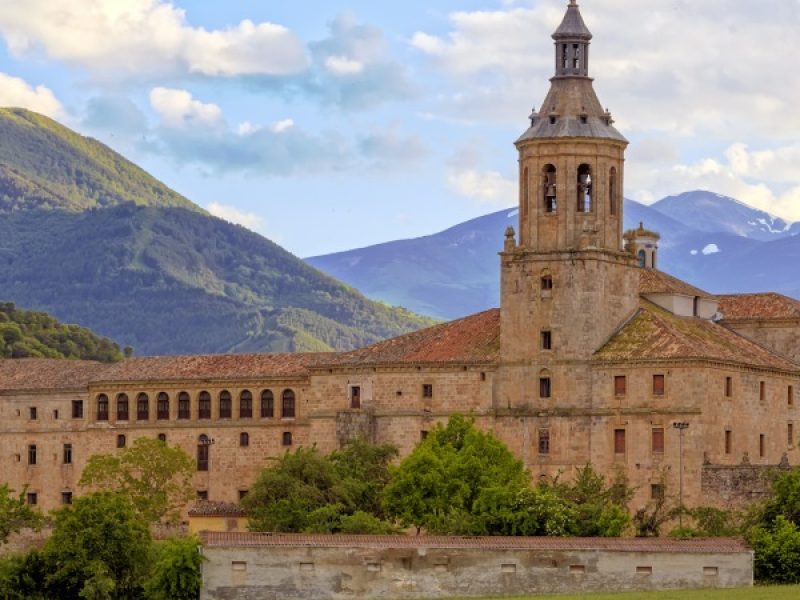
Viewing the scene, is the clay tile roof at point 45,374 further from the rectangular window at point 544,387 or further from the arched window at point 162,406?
the rectangular window at point 544,387

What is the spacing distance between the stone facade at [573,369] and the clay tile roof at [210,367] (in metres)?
0.34

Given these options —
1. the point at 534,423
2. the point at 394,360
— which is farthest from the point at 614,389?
the point at 394,360

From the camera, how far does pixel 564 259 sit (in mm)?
111000

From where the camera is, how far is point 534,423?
4370 inches

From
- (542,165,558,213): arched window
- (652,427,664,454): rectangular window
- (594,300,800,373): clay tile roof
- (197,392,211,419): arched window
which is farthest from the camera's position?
(197,392,211,419): arched window

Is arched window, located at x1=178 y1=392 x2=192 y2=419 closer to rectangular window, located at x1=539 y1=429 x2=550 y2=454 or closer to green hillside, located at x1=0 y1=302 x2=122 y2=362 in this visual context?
rectangular window, located at x1=539 y1=429 x2=550 y2=454

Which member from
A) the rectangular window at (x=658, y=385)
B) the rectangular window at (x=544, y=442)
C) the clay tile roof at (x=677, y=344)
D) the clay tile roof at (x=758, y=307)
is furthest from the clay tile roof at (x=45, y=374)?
the rectangular window at (x=658, y=385)

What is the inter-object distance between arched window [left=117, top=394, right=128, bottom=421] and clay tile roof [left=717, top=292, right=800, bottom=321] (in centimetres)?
2831

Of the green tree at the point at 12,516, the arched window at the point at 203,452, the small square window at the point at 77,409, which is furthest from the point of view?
the small square window at the point at 77,409

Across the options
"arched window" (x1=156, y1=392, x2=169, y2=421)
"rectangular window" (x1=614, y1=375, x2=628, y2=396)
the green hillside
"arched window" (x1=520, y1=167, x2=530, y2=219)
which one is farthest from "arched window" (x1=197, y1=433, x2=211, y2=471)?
the green hillside

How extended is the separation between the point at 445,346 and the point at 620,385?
365 inches

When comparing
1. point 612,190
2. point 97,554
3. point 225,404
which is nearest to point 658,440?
point 612,190

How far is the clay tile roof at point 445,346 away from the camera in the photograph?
114m

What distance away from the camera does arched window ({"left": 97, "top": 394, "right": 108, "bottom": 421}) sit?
125 meters
